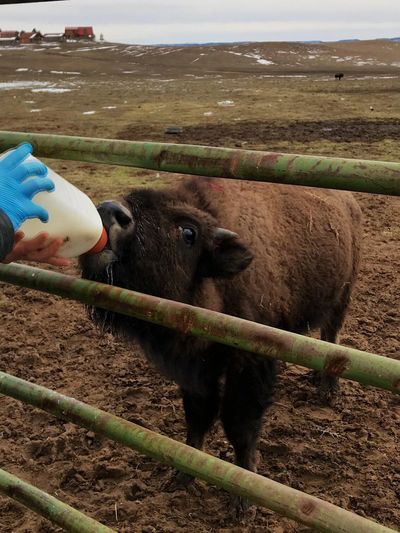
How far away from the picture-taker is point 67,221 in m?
1.69

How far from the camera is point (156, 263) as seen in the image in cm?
291

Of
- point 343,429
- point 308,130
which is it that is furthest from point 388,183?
point 308,130

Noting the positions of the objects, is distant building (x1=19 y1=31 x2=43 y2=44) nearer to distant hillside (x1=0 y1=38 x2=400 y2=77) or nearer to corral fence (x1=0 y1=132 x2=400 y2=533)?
distant hillside (x1=0 y1=38 x2=400 y2=77)

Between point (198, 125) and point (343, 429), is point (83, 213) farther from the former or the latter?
point (198, 125)

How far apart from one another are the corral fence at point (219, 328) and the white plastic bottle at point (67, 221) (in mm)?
187

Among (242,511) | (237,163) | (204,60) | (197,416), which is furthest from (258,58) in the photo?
(237,163)

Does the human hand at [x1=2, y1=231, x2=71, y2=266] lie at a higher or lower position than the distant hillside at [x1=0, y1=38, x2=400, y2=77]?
lower

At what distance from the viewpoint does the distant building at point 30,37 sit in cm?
6801

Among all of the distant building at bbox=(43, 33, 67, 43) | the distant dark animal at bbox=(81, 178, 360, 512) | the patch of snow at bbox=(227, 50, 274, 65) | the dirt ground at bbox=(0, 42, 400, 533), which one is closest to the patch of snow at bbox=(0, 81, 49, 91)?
the patch of snow at bbox=(227, 50, 274, 65)

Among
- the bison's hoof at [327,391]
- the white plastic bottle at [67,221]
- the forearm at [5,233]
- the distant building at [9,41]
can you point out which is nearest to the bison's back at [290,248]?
the bison's hoof at [327,391]

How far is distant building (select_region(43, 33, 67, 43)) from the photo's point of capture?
70.0 m

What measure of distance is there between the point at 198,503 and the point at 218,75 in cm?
3683

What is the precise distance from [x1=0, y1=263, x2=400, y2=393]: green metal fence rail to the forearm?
425 mm

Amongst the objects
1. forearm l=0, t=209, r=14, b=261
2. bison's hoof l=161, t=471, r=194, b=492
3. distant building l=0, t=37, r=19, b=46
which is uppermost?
distant building l=0, t=37, r=19, b=46
